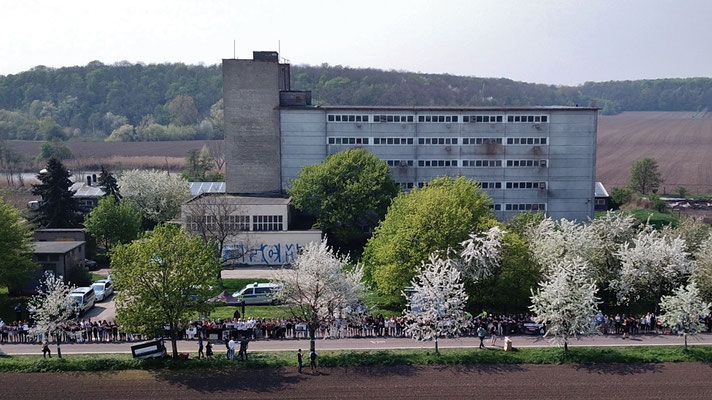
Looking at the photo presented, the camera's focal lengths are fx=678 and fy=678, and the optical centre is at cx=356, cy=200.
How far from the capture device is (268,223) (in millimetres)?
57781

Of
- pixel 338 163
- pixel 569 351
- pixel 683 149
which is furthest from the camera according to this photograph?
pixel 683 149

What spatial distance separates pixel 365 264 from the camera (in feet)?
151

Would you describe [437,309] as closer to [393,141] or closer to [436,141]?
[393,141]

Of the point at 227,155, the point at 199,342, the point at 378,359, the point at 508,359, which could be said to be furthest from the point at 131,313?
the point at 227,155

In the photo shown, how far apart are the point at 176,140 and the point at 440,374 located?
16640 cm

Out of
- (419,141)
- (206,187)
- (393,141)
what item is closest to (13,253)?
(393,141)

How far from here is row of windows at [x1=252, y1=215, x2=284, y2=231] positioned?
189 ft

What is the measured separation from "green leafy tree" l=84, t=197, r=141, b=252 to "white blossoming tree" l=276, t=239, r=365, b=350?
25.8 metres

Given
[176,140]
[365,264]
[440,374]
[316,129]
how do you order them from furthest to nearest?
1. [176,140]
2. [316,129]
3. [365,264]
4. [440,374]

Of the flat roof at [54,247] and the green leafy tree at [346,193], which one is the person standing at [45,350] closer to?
the flat roof at [54,247]

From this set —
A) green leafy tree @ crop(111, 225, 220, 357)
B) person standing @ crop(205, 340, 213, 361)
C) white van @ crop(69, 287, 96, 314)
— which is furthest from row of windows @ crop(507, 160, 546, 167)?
person standing @ crop(205, 340, 213, 361)

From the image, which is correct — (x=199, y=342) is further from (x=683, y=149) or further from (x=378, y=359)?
(x=683, y=149)

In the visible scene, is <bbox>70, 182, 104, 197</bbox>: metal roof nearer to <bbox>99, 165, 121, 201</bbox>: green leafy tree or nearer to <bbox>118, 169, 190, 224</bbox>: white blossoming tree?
<bbox>99, 165, 121, 201</bbox>: green leafy tree

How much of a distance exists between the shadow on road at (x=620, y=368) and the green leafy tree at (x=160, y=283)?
17902 millimetres
